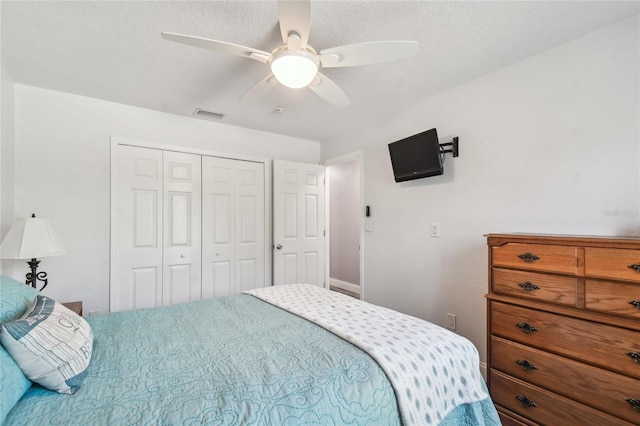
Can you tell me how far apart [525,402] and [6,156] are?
390 cm

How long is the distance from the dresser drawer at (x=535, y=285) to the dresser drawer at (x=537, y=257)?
1.7 inches

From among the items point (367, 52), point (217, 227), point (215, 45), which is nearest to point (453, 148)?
point (367, 52)

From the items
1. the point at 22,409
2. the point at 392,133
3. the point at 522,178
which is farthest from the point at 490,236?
the point at 22,409

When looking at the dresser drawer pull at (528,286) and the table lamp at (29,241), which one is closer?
the dresser drawer pull at (528,286)

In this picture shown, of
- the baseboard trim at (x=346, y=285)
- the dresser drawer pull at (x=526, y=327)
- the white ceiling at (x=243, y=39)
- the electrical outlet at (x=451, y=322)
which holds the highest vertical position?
the white ceiling at (x=243, y=39)

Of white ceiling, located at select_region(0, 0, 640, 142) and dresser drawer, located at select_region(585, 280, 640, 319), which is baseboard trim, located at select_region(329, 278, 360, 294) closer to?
white ceiling, located at select_region(0, 0, 640, 142)

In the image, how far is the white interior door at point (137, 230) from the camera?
278 cm

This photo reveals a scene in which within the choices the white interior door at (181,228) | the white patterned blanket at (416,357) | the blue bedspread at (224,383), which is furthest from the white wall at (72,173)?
the white patterned blanket at (416,357)

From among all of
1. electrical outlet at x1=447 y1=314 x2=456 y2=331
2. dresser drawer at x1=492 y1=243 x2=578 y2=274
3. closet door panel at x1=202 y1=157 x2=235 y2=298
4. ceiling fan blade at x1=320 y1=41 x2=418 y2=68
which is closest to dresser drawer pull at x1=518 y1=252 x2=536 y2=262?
dresser drawer at x1=492 y1=243 x2=578 y2=274

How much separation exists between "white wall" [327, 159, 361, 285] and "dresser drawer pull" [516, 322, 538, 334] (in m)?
3.19

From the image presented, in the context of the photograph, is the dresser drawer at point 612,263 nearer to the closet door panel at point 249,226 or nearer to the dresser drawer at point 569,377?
the dresser drawer at point 569,377

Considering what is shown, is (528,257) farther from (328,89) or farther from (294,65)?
(294,65)

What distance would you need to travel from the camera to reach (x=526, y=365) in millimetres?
1644

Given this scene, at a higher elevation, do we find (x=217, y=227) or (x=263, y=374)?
(x=217, y=227)
